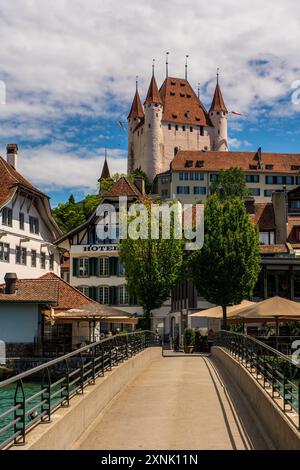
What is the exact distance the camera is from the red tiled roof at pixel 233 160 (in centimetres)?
11869

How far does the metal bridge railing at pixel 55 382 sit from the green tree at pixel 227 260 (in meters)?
9.40

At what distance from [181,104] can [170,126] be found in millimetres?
7408

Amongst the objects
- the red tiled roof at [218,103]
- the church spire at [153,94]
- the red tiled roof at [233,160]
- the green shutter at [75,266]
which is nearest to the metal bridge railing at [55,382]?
the green shutter at [75,266]

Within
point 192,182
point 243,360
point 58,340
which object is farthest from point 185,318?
point 192,182

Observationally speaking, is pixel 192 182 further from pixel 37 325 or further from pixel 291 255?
pixel 37 325

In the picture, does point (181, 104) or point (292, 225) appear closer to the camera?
point (292, 225)

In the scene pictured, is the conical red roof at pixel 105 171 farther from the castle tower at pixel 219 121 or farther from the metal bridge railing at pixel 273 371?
the metal bridge railing at pixel 273 371

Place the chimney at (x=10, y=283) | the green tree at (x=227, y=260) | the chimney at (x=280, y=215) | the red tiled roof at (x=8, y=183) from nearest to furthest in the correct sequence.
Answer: the chimney at (x=10, y=283)
the green tree at (x=227, y=260)
the red tiled roof at (x=8, y=183)
the chimney at (x=280, y=215)

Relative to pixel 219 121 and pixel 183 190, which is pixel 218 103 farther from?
pixel 183 190

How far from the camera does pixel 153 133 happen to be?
13662 cm

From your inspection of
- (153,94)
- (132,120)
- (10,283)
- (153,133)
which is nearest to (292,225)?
(10,283)

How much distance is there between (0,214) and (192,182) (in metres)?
74.5

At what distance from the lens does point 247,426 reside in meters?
12.5

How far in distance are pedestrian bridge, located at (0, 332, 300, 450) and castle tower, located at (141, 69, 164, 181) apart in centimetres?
11531
